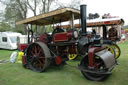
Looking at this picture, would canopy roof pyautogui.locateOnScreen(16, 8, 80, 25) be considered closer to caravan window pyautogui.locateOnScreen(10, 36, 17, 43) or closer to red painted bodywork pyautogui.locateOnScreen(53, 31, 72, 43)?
red painted bodywork pyautogui.locateOnScreen(53, 31, 72, 43)

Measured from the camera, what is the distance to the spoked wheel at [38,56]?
11.7 ft

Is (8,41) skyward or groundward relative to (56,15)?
groundward

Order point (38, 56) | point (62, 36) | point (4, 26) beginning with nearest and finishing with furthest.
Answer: point (62, 36) → point (38, 56) → point (4, 26)

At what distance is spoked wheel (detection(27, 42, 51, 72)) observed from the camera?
3.56 metres

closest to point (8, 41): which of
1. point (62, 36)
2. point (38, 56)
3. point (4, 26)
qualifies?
point (38, 56)

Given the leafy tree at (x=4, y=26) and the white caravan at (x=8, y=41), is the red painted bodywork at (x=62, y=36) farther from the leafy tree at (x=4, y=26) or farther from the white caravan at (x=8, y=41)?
the leafy tree at (x=4, y=26)

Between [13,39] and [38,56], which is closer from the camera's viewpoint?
[38,56]

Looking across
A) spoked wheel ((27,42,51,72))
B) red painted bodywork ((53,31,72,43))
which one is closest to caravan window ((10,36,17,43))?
spoked wheel ((27,42,51,72))

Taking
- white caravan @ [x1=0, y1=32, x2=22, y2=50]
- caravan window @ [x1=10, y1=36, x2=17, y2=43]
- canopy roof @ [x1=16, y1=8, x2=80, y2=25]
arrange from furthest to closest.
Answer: caravan window @ [x1=10, y1=36, x2=17, y2=43], white caravan @ [x1=0, y1=32, x2=22, y2=50], canopy roof @ [x1=16, y1=8, x2=80, y2=25]

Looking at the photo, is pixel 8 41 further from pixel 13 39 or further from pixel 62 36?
pixel 62 36

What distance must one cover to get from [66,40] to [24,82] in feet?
5.12

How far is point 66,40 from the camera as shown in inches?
134

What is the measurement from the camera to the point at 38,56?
Result: 380 cm

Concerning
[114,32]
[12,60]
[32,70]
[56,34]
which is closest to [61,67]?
[32,70]
